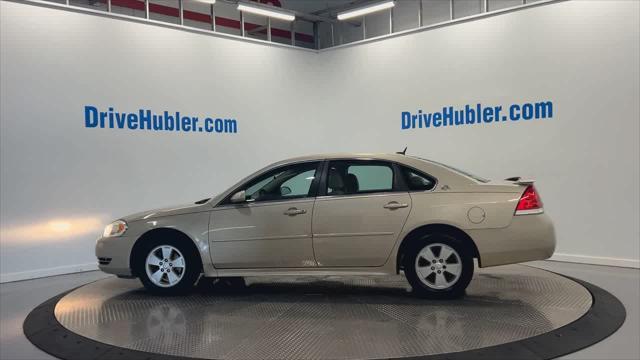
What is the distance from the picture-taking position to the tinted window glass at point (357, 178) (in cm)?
468

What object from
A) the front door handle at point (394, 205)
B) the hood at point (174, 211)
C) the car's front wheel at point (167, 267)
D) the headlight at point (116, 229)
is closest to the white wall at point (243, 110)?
the headlight at point (116, 229)

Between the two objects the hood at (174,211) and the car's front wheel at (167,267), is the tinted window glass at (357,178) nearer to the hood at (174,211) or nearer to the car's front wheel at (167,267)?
the hood at (174,211)

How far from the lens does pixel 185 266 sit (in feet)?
16.0

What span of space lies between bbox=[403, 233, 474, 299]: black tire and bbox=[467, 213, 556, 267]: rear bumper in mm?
145

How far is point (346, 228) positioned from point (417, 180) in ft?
2.53

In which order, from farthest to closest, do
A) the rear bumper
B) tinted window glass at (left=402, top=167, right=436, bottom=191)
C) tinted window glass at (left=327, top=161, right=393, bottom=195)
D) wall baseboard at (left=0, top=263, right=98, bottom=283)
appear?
wall baseboard at (left=0, top=263, right=98, bottom=283), tinted window glass at (left=327, top=161, right=393, bottom=195), tinted window glass at (left=402, top=167, right=436, bottom=191), the rear bumper

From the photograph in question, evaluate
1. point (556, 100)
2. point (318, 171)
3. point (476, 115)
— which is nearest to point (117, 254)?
point (318, 171)

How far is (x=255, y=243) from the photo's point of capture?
4711mm

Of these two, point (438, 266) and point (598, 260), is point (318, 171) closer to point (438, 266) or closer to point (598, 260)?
point (438, 266)

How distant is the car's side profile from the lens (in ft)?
14.3

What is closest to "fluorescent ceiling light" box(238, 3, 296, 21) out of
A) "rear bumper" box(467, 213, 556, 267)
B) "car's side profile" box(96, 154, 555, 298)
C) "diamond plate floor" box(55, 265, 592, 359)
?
"car's side profile" box(96, 154, 555, 298)

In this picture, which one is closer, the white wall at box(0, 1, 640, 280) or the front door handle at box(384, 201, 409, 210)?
the front door handle at box(384, 201, 409, 210)

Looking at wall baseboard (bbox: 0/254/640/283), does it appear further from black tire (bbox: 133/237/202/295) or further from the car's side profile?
black tire (bbox: 133/237/202/295)

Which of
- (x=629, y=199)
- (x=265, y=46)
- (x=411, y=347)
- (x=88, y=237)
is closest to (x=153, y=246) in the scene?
(x=88, y=237)
